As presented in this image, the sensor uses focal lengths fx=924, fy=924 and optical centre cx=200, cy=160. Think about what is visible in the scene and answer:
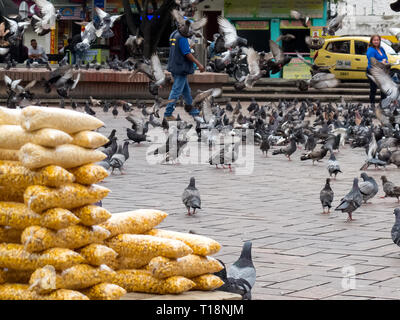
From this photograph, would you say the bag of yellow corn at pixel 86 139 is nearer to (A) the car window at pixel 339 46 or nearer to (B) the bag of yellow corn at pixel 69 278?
(B) the bag of yellow corn at pixel 69 278

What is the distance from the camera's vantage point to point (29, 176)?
3.64 meters

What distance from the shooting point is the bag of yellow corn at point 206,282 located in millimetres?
4035

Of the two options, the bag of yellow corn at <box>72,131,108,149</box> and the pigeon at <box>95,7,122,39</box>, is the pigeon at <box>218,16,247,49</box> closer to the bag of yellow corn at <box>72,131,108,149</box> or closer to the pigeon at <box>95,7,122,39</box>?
the pigeon at <box>95,7,122,39</box>

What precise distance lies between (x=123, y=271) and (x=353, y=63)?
27.3 m

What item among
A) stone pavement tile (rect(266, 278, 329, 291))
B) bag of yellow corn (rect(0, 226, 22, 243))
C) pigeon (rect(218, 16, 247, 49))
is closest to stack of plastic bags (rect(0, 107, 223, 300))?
bag of yellow corn (rect(0, 226, 22, 243))

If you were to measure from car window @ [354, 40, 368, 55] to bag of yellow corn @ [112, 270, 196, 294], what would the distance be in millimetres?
27802

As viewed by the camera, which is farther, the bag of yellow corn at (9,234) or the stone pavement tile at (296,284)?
the stone pavement tile at (296,284)

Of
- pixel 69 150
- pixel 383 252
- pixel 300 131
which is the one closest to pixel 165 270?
pixel 69 150

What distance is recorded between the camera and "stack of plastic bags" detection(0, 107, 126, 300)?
3547mm

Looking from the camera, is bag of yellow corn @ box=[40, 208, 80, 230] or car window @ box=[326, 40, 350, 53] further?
car window @ box=[326, 40, 350, 53]

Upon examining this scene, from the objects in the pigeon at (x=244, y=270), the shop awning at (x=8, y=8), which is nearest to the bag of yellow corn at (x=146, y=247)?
the pigeon at (x=244, y=270)

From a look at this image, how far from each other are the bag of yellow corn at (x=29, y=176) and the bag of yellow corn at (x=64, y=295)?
42cm

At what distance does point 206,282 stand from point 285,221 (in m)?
3.49

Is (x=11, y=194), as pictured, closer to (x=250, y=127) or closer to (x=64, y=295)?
(x=64, y=295)
